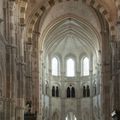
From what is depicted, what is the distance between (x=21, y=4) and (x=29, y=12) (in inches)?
255

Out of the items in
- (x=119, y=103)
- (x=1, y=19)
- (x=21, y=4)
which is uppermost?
(x=21, y=4)

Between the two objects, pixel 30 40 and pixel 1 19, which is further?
pixel 30 40

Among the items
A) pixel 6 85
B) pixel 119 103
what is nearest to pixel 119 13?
pixel 119 103

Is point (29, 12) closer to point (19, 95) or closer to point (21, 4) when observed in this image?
point (21, 4)

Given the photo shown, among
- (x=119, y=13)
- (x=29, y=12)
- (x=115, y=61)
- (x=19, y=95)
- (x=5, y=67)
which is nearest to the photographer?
(x=5, y=67)

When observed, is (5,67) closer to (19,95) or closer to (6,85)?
(6,85)

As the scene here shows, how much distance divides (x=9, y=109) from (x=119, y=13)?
52.6 feet

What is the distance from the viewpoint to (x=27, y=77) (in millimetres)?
47656

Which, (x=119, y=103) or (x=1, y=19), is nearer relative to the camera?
(x=1, y=19)

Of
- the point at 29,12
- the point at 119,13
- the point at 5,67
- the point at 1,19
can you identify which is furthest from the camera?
the point at 29,12

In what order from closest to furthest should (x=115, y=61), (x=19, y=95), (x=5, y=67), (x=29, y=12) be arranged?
1. (x=5, y=67)
2. (x=19, y=95)
3. (x=115, y=61)
4. (x=29, y=12)

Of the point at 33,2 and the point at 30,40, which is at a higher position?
the point at 33,2

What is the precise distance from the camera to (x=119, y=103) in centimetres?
4472

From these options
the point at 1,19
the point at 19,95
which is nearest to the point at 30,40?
the point at 19,95
